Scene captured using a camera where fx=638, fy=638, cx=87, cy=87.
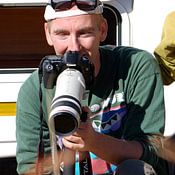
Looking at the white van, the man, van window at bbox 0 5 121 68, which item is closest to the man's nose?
the man

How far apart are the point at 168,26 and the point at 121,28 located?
0.56 m

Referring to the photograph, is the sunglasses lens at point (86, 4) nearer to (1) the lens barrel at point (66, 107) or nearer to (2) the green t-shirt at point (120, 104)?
(2) the green t-shirt at point (120, 104)

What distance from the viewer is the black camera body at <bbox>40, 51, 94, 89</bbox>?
1896mm

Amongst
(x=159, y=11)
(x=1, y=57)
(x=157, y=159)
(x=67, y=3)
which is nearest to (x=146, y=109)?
(x=157, y=159)

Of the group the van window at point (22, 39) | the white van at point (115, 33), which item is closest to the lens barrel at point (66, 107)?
the white van at point (115, 33)

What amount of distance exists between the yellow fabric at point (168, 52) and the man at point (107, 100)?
0.10 metres

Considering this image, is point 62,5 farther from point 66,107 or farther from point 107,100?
point 66,107

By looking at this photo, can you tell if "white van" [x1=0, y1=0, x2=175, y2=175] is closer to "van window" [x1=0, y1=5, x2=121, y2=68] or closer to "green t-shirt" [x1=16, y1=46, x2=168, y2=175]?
"van window" [x1=0, y1=5, x2=121, y2=68]

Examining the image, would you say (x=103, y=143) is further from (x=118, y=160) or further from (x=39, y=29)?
(x=39, y=29)

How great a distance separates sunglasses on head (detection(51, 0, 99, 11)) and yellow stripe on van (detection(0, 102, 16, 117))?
3.09 feet

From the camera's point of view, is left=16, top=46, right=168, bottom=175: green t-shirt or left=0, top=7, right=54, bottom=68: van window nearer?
left=16, top=46, right=168, bottom=175: green t-shirt

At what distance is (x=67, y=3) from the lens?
2.16 metres

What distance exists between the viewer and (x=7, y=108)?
303 centimetres

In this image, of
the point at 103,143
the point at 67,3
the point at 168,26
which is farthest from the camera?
the point at 168,26
